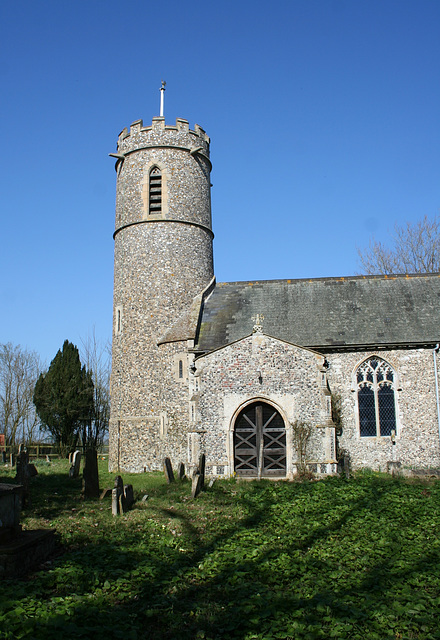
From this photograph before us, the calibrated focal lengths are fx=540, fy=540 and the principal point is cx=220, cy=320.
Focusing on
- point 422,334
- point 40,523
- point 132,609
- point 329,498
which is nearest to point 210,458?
point 329,498

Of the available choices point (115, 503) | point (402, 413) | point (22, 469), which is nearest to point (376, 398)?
point (402, 413)

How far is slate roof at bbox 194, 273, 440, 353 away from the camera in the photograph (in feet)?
58.3

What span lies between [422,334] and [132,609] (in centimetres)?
1433

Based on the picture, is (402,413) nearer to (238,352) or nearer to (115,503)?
(238,352)

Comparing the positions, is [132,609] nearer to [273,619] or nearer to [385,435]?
[273,619]

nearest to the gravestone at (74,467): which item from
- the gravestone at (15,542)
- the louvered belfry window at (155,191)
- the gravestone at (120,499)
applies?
the gravestone at (120,499)

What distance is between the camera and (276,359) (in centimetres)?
1570

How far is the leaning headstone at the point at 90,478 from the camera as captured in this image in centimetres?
1262

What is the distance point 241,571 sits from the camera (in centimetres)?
701

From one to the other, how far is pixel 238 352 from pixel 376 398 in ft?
16.2

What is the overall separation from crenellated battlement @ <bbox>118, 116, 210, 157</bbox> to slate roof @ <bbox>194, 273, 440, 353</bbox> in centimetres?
594

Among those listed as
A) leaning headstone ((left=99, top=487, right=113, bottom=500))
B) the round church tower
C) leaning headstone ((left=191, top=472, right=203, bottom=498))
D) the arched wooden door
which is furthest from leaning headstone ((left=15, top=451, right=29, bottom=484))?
the round church tower

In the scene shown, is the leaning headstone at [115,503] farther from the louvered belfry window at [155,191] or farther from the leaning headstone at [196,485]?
the louvered belfry window at [155,191]

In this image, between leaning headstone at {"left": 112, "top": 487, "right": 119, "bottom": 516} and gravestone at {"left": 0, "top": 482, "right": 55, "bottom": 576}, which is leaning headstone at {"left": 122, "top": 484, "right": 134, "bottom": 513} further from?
gravestone at {"left": 0, "top": 482, "right": 55, "bottom": 576}
